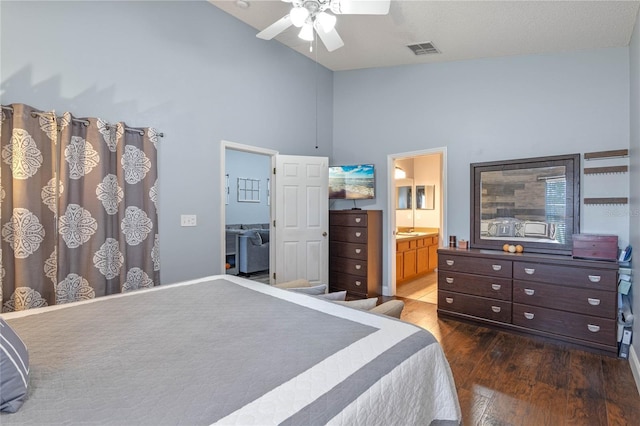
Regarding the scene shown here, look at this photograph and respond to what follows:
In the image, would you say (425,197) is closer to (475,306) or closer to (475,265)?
(475,265)

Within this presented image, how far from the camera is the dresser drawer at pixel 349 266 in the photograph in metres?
4.32

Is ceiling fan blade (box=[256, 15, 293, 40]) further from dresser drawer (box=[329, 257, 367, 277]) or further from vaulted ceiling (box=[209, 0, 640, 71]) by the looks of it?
dresser drawer (box=[329, 257, 367, 277])

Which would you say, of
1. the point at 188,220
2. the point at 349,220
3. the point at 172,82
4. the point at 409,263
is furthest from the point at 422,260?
the point at 172,82

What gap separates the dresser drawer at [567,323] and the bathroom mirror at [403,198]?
3616mm

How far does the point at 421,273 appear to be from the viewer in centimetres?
587

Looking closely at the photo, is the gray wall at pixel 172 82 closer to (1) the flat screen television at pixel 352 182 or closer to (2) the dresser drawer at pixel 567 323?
(1) the flat screen television at pixel 352 182

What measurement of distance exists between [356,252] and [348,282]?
46 centimetres

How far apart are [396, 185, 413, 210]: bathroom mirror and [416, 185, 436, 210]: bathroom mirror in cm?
18

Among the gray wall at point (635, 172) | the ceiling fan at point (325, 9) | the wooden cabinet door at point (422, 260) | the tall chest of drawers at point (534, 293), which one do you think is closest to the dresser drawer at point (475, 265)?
the tall chest of drawers at point (534, 293)

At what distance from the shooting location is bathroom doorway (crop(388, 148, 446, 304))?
4.53 meters

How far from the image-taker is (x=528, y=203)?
343cm

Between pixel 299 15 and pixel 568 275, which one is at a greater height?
pixel 299 15

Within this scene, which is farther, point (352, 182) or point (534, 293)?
point (352, 182)

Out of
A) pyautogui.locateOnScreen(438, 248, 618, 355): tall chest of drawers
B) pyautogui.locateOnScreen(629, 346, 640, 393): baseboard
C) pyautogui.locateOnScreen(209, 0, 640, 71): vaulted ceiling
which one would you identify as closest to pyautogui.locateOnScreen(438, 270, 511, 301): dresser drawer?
pyautogui.locateOnScreen(438, 248, 618, 355): tall chest of drawers
